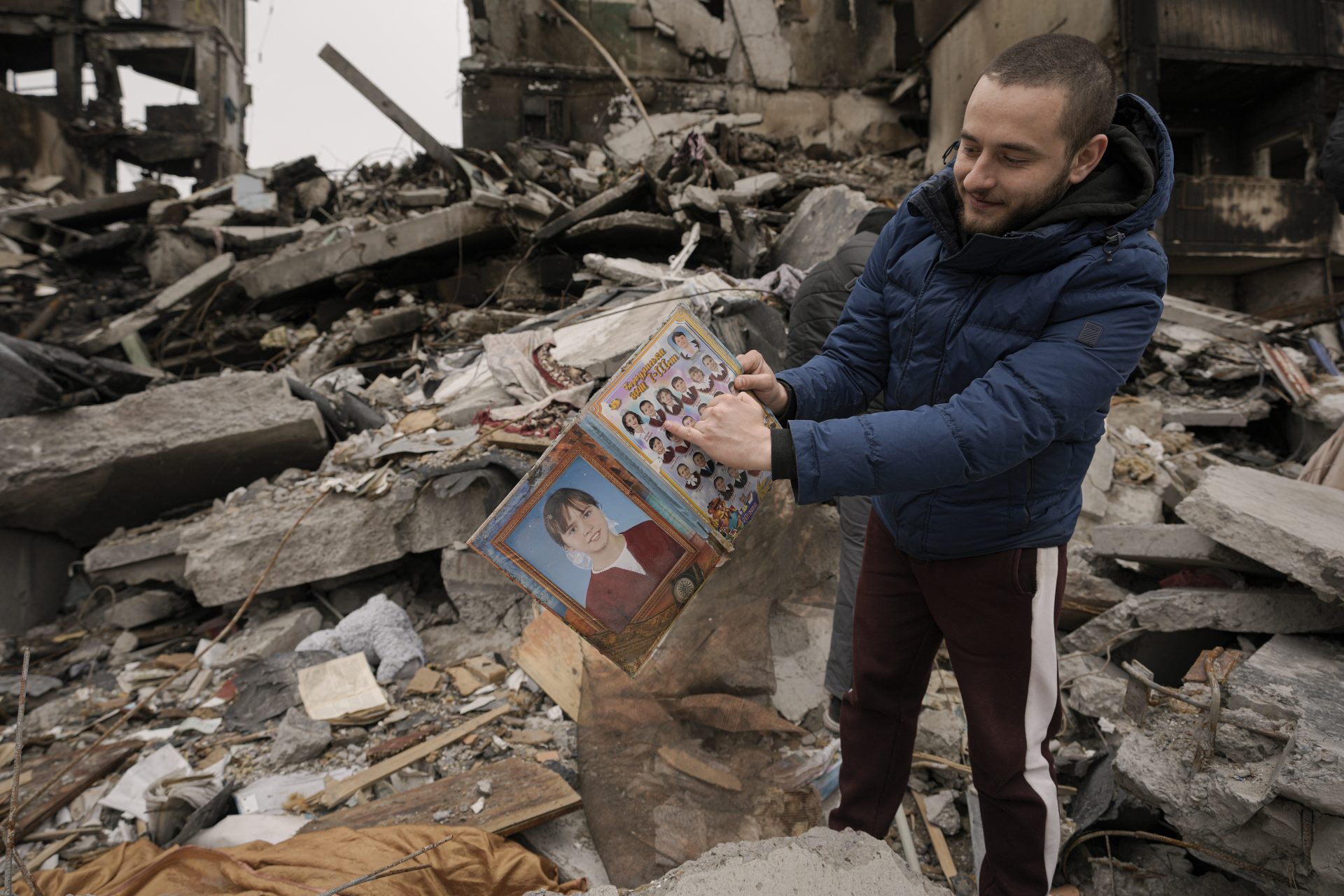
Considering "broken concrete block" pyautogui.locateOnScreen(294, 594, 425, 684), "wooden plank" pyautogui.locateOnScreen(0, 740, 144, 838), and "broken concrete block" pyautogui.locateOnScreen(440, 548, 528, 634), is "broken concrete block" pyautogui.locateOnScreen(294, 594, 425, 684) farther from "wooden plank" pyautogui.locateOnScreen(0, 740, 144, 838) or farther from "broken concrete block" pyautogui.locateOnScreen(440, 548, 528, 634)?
"wooden plank" pyautogui.locateOnScreen(0, 740, 144, 838)

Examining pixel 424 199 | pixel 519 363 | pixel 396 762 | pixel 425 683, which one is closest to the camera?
pixel 396 762

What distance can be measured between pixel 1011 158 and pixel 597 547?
120 centimetres

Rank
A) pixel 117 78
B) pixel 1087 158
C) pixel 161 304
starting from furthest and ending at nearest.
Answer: pixel 117 78, pixel 161 304, pixel 1087 158

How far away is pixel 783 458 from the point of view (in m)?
1.36

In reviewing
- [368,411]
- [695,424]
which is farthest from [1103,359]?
[368,411]

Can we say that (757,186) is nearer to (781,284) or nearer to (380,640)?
(781,284)

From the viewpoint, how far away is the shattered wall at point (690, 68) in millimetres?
11844

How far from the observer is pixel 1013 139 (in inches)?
50.9

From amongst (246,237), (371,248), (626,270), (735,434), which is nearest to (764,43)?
(371,248)

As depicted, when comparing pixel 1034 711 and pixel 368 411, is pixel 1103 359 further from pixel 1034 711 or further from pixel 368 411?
pixel 368 411

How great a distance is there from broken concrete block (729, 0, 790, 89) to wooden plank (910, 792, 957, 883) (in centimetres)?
1236

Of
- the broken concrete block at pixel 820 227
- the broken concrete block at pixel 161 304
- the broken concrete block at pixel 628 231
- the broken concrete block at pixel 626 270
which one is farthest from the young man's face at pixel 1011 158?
the broken concrete block at pixel 161 304

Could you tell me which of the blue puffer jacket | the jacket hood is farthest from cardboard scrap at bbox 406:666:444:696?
the jacket hood

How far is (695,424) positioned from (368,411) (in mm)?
4027
